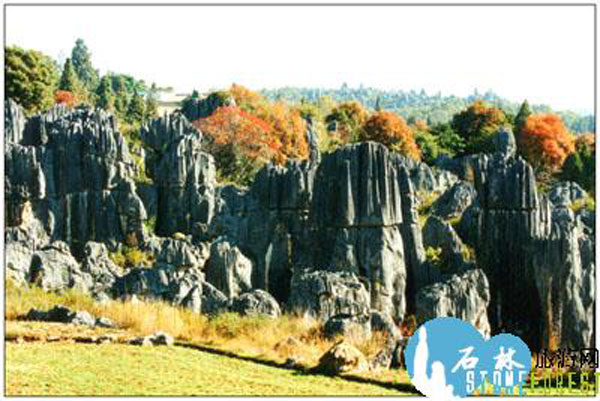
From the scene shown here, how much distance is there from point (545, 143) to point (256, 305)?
120 ft

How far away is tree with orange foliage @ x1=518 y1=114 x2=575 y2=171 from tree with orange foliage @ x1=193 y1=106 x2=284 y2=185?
46.7 feet

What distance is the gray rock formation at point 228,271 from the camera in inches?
680

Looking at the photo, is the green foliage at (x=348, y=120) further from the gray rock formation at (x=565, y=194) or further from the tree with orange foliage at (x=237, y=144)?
the gray rock formation at (x=565, y=194)

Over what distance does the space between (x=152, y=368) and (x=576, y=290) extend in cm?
897

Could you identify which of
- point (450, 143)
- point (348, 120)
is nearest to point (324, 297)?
point (450, 143)

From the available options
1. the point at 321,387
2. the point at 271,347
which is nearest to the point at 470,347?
the point at 321,387

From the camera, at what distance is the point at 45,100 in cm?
4356

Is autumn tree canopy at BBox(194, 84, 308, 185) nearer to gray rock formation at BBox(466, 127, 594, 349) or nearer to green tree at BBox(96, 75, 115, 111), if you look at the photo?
green tree at BBox(96, 75, 115, 111)

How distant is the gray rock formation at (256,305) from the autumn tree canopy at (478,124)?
35.1 m

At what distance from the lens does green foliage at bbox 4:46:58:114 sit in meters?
42.1

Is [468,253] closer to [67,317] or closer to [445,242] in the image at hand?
Result: [445,242]

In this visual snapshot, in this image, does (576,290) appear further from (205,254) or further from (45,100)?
(45,100)

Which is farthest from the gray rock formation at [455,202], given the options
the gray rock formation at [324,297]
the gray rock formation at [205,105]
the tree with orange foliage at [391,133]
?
the gray rock formation at [205,105]

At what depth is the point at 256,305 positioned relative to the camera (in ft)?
39.1
